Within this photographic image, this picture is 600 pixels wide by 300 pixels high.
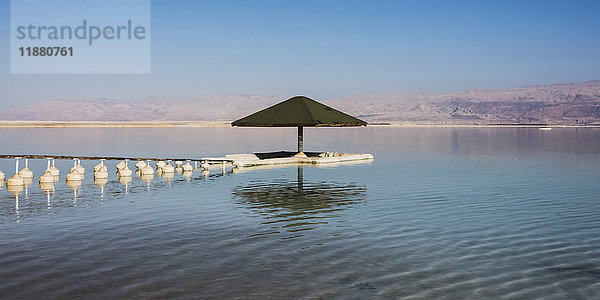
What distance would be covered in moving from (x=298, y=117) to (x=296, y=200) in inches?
710

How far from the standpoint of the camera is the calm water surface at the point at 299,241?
1099 cm

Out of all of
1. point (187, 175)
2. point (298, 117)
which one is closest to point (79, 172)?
point (187, 175)

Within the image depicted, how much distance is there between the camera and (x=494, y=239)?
49.3 feet

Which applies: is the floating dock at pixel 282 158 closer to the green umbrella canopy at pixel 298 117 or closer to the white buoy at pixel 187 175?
the green umbrella canopy at pixel 298 117

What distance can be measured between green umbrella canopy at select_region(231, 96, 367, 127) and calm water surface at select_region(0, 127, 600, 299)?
41.1 feet

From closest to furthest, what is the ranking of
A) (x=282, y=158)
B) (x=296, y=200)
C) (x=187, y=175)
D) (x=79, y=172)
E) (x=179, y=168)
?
(x=296, y=200)
(x=79, y=172)
(x=187, y=175)
(x=179, y=168)
(x=282, y=158)

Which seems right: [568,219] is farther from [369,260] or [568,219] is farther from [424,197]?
[369,260]

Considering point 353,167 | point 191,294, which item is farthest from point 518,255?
point 353,167

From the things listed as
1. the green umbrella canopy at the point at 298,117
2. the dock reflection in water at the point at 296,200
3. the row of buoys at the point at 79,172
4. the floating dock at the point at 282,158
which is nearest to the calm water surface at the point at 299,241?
the dock reflection in water at the point at 296,200

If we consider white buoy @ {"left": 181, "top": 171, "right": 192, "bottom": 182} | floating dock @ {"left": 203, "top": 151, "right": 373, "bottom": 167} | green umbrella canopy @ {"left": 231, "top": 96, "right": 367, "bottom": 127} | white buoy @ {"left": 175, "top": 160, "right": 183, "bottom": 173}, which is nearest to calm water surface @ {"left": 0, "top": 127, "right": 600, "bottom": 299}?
white buoy @ {"left": 181, "top": 171, "right": 192, "bottom": 182}

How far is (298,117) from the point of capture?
40344 millimetres

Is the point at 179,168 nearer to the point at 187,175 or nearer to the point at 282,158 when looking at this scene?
the point at 187,175

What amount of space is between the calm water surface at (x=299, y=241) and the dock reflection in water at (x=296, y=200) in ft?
0.22

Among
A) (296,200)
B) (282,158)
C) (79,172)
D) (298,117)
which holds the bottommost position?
(296,200)
